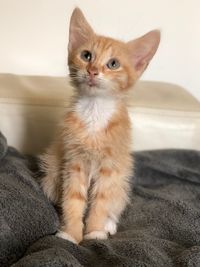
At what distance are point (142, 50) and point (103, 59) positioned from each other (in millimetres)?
123

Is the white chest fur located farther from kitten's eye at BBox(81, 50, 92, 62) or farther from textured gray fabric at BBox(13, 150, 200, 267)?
textured gray fabric at BBox(13, 150, 200, 267)

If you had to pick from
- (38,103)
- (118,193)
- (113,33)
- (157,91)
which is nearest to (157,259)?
(118,193)

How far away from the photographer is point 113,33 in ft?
6.06

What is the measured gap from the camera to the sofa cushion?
58.4 inches

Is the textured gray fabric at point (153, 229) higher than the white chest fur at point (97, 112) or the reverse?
the reverse

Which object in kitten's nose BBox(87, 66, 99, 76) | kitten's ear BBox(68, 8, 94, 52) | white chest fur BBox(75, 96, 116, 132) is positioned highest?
kitten's ear BBox(68, 8, 94, 52)

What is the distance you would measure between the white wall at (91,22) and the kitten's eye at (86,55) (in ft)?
2.33

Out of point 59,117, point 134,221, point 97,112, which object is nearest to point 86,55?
point 97,112

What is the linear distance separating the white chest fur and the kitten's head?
0.14 ft

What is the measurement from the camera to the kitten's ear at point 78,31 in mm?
1188

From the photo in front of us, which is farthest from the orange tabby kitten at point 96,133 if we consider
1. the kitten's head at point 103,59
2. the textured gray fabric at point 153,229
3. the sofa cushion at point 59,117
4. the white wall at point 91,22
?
the white wall at point 91,22

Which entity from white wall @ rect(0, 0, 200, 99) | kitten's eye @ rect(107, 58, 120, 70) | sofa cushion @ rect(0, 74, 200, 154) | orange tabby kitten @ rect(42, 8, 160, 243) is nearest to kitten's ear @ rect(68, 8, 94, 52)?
orange tabby kitten @ rect(42, 8, 160, 243)

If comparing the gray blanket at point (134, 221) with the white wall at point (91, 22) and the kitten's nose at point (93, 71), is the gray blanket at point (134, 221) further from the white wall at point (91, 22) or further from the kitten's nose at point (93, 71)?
the white wall at point (91, 22)

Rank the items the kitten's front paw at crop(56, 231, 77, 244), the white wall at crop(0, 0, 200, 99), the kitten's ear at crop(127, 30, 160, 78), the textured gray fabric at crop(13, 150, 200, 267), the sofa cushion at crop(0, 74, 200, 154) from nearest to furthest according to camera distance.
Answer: the textured gray fabric at crop(13, 150, 200, 267) < the kitten's front paw at crop(56, 231, 77, 244) < the kitten's ear at crop(127, 30, 160, 78) < the sofa cushion at crop(0, 74, 200, 154) < the white wall at crop(0, 0, 200, 99)
